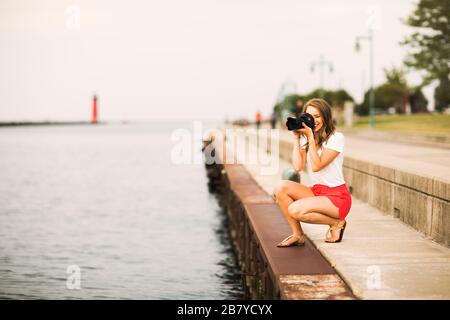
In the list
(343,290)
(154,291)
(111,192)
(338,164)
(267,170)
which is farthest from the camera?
(111,192)

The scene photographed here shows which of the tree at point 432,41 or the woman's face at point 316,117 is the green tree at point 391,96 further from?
the woman's face at point 316,117

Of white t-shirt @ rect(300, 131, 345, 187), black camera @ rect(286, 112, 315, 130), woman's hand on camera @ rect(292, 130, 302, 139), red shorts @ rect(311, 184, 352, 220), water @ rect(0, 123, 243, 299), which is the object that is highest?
black camera @ rect(286, 112, 315, 130)

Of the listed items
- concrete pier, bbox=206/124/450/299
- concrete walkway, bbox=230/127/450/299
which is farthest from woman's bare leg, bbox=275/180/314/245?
concrete walkway, bbox=230/127/450/299

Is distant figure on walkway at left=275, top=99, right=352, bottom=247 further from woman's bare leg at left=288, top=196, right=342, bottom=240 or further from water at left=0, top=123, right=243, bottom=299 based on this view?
water at left=0, top=123, right=243, bottom=299

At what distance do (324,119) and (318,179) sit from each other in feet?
2.15

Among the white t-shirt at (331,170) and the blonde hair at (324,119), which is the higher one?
the blonde hair at (324,119)

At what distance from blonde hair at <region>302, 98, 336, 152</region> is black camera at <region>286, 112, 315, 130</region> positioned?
0.51 ft

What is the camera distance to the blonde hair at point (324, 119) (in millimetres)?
6816

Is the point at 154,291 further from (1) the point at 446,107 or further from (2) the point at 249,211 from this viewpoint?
(1) the point at 446,107

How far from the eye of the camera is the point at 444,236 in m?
7.47

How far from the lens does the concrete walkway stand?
5.50 meters

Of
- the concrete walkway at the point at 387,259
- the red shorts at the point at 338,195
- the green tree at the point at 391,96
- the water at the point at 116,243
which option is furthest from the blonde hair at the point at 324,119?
the green tree at the point at 391,96
